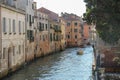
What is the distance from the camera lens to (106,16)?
15.0 m

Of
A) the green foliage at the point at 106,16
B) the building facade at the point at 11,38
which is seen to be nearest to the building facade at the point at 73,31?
the building facade at the point at 11,38

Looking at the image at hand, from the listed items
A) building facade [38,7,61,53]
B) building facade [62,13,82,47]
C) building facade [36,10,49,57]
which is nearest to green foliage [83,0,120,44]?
building facade [36,10,49,57]

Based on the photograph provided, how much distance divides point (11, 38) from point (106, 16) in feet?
52.5

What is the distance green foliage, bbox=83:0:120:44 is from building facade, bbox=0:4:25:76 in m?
10.3

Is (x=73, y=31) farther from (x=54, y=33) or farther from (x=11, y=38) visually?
(x=11, y=38)

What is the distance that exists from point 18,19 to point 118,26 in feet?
64.0

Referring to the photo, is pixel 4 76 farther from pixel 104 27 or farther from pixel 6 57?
pixel 104 27

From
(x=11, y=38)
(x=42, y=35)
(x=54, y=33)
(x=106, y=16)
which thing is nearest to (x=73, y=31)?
(x=54, y=33)

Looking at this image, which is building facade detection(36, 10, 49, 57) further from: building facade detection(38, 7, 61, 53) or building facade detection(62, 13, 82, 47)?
building facade detection(62, 13, 82, 47)

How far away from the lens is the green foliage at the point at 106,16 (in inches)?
570

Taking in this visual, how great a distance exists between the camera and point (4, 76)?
84.2 feet

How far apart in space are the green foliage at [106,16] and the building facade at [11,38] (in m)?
10.3

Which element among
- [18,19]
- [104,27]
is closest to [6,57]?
[18,19]

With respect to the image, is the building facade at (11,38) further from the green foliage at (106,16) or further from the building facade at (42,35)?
the building facade at (42,35)
